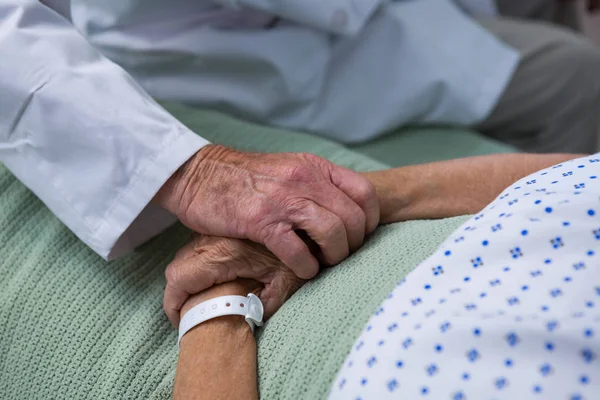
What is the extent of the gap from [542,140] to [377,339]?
3.02ft

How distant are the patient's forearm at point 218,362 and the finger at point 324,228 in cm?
11

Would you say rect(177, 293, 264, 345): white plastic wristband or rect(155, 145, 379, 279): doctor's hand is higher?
rect(155, 145, 379, 279): doctor's hand

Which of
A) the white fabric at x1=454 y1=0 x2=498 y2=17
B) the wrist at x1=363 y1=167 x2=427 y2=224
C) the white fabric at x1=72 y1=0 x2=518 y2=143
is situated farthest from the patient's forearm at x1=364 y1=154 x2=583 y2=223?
the white fabric at x1=454 y1=0 x2=498 y2=17

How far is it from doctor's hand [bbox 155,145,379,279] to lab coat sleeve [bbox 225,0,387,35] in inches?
12.3

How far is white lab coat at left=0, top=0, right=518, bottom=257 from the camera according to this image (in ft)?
2.26

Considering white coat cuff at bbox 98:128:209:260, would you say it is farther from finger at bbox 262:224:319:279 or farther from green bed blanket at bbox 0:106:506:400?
finger at bbox 262:224:319:279

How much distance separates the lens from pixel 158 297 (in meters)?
0.69

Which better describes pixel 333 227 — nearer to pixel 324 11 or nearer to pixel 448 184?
pixel 448 184

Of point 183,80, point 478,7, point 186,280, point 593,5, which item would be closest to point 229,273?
point 186,280

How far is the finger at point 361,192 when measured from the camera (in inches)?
25.6

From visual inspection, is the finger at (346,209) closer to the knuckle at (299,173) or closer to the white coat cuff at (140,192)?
the knuckle at (299,173)

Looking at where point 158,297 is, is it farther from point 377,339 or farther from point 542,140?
point 542,140

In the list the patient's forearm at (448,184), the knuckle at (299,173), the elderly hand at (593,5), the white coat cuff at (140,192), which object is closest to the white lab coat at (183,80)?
the white coat cuff at (140,192)

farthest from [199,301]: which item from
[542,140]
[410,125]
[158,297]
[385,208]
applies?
[542,140]
